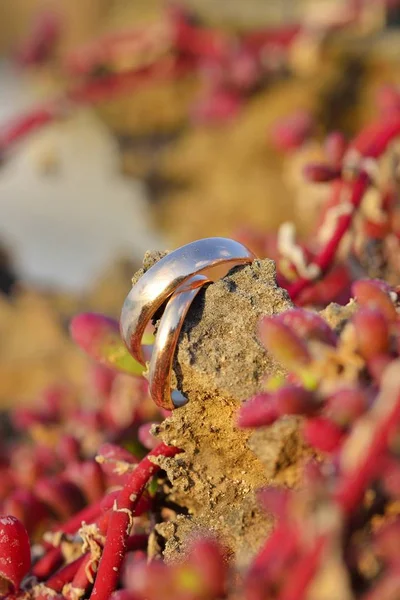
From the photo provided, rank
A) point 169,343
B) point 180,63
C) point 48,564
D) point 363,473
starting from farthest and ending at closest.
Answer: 1. point 180,63
2. point 48,564
3. point 169,343
4. point 363,473

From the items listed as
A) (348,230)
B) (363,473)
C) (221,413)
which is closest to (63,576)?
(221,413)

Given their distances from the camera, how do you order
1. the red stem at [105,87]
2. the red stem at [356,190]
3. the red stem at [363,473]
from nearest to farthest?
1. the red stem at [363,473]
2. the red stem at [356,190]
3. the red stem at [105,87]

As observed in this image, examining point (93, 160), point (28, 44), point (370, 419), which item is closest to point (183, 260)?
point (370, 419)

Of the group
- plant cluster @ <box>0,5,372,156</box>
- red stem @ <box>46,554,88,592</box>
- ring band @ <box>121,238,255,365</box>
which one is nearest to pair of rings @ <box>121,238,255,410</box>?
ring band @ <box>121,238,255,365</box>

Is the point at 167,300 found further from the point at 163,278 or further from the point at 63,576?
the point at 63,576

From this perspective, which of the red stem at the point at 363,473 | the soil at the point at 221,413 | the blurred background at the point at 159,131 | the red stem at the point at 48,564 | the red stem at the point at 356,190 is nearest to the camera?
the red stem at the point at 363,473

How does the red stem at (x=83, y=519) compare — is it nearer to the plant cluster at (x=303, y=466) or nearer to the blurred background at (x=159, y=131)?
the plant cluster at (x=303, y=466)

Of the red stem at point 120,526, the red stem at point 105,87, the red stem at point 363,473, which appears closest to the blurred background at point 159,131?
the red stem at point 105,87
